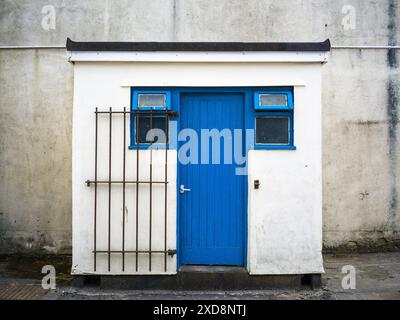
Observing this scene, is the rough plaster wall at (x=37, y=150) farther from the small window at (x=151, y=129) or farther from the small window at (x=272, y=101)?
the small window at (x=272, y=101)

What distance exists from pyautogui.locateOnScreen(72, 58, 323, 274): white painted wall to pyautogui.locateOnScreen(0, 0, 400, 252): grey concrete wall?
96.8 inches

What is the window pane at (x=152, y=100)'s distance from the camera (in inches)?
245

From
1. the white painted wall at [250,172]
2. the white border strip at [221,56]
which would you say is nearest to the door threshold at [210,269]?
the white painted wall at [250,172]

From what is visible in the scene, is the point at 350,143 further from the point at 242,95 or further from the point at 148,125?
the point at 148,125

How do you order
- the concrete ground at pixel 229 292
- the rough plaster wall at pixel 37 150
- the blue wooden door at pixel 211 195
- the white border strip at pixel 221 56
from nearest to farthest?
the concrete ground at pixel 229 292 < the white border strip at pixel 221 56 < the blue wooden door at pixel 211 195 < the rough plaster wall at pixel 37 150

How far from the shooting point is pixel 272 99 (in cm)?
623

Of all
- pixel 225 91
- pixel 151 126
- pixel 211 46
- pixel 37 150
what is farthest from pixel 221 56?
pixel 37 150

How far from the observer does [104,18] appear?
337 inches

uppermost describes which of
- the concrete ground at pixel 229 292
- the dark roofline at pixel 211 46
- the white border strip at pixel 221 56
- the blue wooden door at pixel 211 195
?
the dark roofline at pixel 211 46

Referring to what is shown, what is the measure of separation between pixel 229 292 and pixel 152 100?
2851 millimetres

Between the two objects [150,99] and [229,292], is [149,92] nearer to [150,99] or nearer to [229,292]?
[150,99]

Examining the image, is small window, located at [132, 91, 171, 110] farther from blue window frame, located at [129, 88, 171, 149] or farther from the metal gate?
the metal gate

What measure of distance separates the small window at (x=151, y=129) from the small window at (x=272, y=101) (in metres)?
1.32
